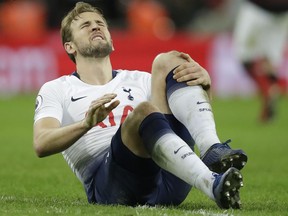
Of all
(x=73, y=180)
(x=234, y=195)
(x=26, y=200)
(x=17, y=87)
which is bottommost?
(x=17, y=87)

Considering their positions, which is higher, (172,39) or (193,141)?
(193,141)

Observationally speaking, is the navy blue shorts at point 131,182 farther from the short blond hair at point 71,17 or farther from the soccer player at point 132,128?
the short blond hair at point 71,17

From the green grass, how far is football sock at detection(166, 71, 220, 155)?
1.51 ft

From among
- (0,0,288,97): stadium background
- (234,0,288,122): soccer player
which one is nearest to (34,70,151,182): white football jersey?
(234,0,288,122): soccer player

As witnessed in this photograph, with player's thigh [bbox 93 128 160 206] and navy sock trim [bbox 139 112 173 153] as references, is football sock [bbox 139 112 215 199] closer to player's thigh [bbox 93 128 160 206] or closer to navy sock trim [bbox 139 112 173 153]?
navy sock trim [bbox 139 112 173 153]

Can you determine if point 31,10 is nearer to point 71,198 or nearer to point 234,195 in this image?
point 71,198

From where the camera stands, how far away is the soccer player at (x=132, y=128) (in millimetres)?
5199

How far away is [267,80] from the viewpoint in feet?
49.2

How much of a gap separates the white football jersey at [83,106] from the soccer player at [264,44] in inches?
355

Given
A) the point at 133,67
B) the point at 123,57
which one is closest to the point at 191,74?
the point at 133,67

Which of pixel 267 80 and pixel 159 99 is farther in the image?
pixel 267 80

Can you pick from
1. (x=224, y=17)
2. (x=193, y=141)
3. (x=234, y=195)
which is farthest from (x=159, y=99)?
(x=224, y=17)

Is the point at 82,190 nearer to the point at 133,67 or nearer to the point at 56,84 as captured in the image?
the point at 56,84

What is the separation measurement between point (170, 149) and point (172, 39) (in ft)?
48.9
